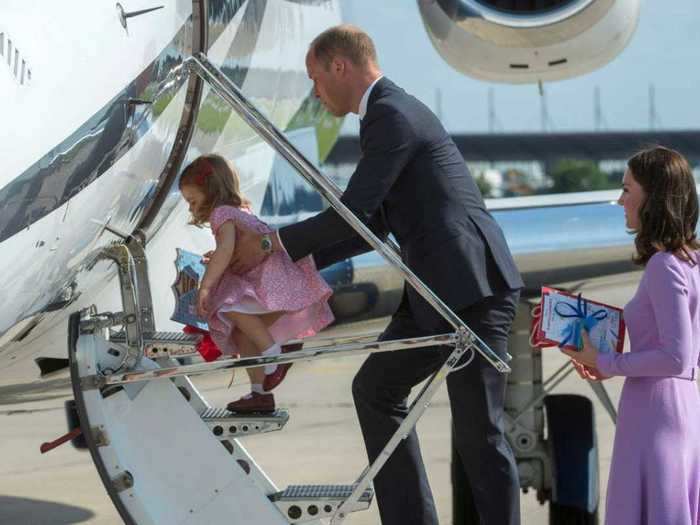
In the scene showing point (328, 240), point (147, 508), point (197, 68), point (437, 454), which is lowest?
point (437, 454)

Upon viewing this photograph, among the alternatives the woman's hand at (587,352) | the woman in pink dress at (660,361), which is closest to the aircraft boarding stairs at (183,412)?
the woman's hand at (587,352)

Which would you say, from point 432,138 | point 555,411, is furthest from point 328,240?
point 555,411

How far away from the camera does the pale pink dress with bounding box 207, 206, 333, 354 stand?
129 inches

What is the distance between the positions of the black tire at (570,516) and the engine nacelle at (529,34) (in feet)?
8.41

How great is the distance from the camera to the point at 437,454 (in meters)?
6.96

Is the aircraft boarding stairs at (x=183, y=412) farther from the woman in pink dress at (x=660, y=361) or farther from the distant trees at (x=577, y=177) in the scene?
the distant trees at (x=577, y=177)

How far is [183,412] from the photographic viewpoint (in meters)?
3.31

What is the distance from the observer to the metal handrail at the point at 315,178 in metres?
3.10

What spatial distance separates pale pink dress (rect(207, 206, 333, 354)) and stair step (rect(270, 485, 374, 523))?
1.28 ft

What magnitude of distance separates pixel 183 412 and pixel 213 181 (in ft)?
1.99

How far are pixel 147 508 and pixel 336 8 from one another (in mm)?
3793

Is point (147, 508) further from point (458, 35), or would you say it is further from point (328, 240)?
point (458, 35)

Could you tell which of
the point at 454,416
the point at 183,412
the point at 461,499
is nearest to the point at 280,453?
the point at 461,499

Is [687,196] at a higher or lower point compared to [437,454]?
higher
